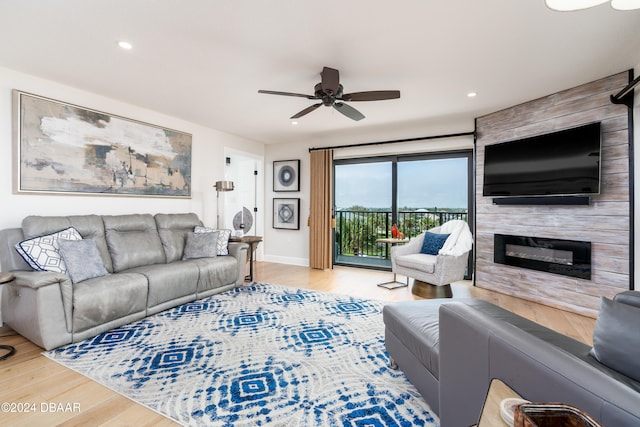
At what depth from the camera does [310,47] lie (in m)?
2.42

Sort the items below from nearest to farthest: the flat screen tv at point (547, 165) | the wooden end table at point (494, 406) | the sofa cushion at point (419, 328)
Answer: the wooden end table at point (494, 406) → the sofa cushion at point (419, 328) → the flat screen tv at point (547, 165)

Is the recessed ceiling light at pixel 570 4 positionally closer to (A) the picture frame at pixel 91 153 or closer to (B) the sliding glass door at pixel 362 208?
(B) the sliding glass door at pixel 362 208

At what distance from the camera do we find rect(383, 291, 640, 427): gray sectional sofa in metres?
0.73

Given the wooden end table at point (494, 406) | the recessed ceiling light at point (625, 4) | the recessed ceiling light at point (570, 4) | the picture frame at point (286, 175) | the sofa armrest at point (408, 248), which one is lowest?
the sofa armrest at point (408, 248)

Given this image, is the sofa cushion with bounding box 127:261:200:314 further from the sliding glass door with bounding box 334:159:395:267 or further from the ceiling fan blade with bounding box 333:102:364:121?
the sliding glass door with bounding box 334:159:395:267

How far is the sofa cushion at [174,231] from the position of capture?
370 centimetres

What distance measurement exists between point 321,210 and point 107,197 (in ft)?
10.6

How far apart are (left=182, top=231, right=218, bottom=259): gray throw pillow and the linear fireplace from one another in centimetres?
385

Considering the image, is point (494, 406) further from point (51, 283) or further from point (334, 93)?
point (51, 283)

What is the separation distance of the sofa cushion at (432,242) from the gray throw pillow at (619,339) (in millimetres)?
2952

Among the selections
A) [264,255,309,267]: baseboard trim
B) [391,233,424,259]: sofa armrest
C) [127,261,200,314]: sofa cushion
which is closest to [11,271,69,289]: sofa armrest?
[127,261,200,314]: sofa cushion

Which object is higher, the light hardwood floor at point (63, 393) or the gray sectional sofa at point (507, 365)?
the gray sectional sofa at point (507, 365)

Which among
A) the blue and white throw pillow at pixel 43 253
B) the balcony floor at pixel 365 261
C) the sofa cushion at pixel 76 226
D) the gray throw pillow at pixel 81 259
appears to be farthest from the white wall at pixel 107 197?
the balcony floor at pixel 365 261

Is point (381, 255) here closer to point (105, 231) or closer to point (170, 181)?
point (170, 181)
